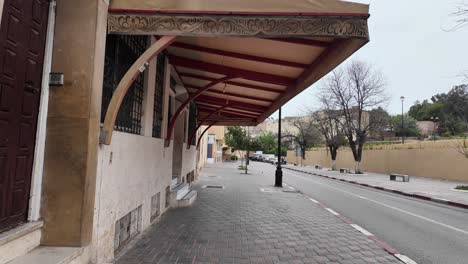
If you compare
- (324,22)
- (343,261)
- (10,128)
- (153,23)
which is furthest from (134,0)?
(343,261)

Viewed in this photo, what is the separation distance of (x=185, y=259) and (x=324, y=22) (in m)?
3.85

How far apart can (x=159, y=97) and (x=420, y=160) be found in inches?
1094

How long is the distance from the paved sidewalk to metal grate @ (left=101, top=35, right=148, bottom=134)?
208 cm

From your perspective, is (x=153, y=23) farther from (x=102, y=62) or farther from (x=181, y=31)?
(x=102, y=62)

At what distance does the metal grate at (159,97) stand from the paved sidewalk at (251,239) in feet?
7.13

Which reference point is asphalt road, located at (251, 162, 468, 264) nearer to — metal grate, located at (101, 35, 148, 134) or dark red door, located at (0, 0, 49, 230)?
metal grate, located at (101, 35, 148, 134)

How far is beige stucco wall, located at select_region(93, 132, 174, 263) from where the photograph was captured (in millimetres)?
4059

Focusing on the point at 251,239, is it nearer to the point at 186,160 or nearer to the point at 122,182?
the point at 122,182

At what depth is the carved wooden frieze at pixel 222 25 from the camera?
386cm

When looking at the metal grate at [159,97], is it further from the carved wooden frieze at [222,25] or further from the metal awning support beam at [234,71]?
the carved wooden frieze at [222,25]

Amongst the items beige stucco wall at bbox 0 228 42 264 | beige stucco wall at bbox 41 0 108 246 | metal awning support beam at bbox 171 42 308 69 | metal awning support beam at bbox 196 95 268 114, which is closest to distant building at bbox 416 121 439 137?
metal awning support beam at bbox 196 95 268 114

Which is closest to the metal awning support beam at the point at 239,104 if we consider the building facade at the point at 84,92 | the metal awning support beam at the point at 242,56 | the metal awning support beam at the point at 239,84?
the metal awning support beam at the point at 239,84

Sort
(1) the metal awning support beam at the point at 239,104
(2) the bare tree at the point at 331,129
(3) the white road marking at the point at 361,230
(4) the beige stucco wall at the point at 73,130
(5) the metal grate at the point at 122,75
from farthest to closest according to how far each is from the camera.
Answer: (2) the bare tree at the point at 331,129, (1) the metal awning support beam at the point at 239,104, (3) the white road marking at the point at 361,230, (5) the metal grate at the point at 122,75, (4) the beige stucco wall at the point at 73,130

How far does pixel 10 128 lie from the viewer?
2896mm
